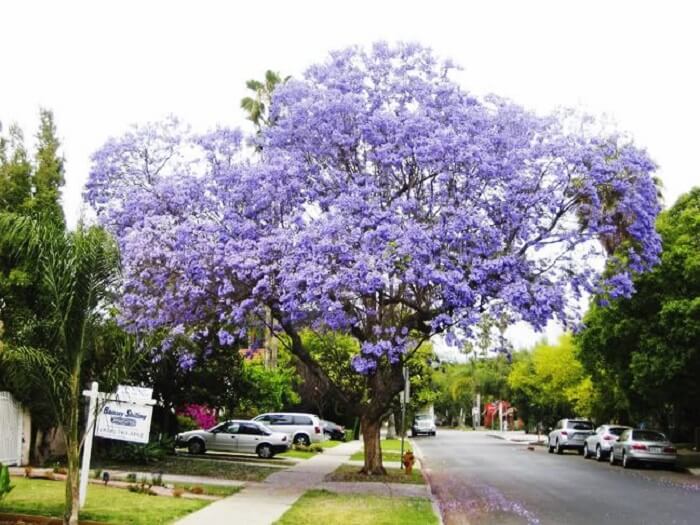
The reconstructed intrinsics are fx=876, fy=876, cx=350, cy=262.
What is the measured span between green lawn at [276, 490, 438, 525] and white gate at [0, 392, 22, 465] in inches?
301

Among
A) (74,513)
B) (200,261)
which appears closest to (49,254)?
(74,513)

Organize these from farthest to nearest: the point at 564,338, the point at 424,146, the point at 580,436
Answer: the point at 564,338
the point at 580,436
the point at 424,146

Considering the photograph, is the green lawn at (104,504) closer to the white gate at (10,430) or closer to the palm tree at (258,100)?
the white gate at (10,430)

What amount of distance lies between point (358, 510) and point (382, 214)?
638cm

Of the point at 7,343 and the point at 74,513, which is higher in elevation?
the point at 7,343

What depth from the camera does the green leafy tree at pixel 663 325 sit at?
91.3 feet

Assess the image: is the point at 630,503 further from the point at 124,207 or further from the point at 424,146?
the point at 124,207

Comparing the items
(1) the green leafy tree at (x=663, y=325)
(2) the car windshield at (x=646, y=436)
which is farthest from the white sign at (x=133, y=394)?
(2) the car windshield at (x=646, y=436)

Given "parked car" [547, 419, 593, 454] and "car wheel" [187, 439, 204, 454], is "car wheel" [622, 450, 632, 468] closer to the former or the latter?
"parked car" [547, 419, 593, 454]

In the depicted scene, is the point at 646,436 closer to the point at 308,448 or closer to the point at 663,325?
the point at 663,325

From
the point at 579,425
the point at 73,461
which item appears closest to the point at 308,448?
the point at 579,425

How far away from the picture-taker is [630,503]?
18375 millimetres

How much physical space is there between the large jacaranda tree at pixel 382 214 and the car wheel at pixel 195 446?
12.7 meters

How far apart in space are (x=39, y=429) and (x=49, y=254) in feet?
38.6
